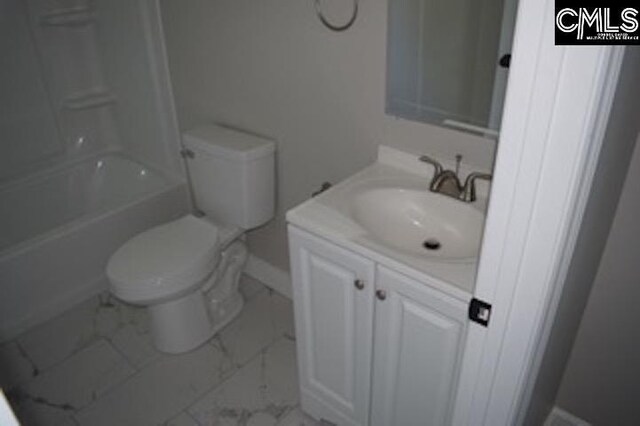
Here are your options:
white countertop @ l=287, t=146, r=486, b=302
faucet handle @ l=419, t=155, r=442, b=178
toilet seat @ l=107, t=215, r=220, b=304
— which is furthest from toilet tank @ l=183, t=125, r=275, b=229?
faucet handle @ l=419, t=155, r=442, b=178

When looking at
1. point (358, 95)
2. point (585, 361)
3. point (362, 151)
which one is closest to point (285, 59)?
point (358, 95)

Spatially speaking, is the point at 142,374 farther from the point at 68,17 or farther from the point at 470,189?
the point at 68,17

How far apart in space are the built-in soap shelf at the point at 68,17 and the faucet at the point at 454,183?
2039mm

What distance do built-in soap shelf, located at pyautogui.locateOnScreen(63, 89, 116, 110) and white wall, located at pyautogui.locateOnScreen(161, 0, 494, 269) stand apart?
68cm

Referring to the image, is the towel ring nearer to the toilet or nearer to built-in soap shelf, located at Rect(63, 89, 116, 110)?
the toilet

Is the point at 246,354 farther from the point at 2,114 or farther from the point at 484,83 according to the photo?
the point at 2,114

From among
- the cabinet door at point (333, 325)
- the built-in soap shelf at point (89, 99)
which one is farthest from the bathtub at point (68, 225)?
the cabinet door at point (333, 325)

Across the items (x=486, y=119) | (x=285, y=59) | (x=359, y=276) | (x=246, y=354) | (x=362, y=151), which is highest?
(x=285, y=59)

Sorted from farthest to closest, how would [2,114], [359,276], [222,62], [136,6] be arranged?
[2,114], [136,6], [222,62], [359,276]

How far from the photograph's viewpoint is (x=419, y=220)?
1.45 metres

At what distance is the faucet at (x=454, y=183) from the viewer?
4.57 feet

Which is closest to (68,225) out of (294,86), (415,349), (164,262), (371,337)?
(164,262)

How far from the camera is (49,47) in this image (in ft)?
8.15

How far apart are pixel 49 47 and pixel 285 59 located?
1.47 meters
